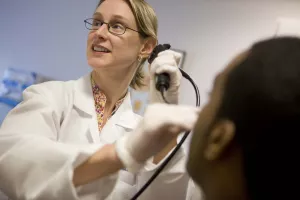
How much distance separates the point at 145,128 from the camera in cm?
53

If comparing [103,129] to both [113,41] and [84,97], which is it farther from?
[113,41]

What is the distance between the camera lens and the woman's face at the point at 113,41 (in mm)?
925

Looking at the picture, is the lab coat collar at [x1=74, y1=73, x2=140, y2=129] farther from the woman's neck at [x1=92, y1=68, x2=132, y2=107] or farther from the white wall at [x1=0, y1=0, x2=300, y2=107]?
the white wall at [x1=0, y1=0, x2=300, y2=107]

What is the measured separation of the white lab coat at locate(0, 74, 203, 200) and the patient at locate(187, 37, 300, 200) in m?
0.28

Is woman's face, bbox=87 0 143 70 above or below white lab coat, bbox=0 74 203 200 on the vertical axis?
above

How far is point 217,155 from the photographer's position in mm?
414

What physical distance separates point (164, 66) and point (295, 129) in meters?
0.35

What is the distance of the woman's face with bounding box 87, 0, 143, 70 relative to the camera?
925mm

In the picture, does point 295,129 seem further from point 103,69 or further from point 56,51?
point 56,51

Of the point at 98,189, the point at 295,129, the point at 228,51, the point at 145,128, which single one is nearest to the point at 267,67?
the point at 295,129

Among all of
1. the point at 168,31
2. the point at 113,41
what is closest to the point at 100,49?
the point at 113,41

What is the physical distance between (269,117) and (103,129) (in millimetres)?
615

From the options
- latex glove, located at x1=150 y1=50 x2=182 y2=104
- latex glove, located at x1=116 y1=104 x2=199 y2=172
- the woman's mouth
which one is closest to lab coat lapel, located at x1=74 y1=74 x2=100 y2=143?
the woman's mouth

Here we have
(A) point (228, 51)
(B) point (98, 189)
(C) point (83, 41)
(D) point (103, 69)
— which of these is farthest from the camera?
(C) point (83, 41)
